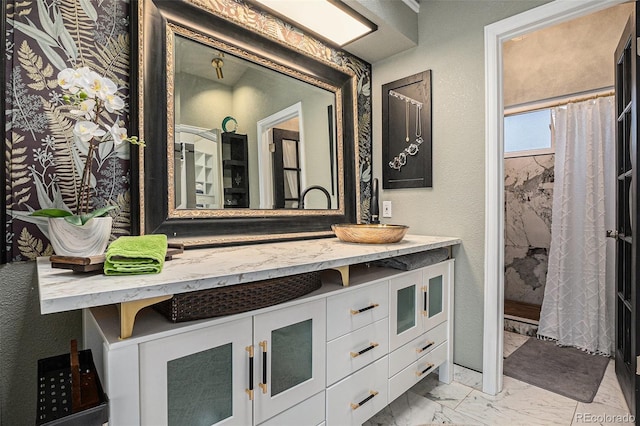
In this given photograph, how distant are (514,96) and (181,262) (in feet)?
11.0

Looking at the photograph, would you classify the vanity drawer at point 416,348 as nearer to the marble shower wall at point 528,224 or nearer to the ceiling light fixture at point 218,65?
the ceiling light fixture at point 218,65

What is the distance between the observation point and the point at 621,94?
6.35 feet

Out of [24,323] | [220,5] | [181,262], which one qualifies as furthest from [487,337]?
[220,5]

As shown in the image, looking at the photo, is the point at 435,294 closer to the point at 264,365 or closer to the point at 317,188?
the point at 317,188

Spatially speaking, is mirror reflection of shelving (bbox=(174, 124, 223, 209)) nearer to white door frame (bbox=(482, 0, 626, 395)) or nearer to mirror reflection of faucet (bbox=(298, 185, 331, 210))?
mirror reflection of faucet (bbox=(298, 185, 331, 210))

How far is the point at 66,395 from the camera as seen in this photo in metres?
0.81

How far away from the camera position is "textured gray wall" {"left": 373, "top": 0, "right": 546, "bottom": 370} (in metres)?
1.95

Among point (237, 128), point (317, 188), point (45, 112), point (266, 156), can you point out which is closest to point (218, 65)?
point (237, 128)

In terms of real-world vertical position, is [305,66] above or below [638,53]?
above

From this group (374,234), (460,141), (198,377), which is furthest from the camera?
(460,141)

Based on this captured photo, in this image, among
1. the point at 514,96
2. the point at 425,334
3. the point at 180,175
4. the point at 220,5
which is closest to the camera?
the point at 180,175

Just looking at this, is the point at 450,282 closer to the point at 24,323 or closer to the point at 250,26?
the point at 250,26

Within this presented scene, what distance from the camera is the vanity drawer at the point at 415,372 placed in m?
1.55

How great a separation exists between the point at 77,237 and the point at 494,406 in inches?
82.3
